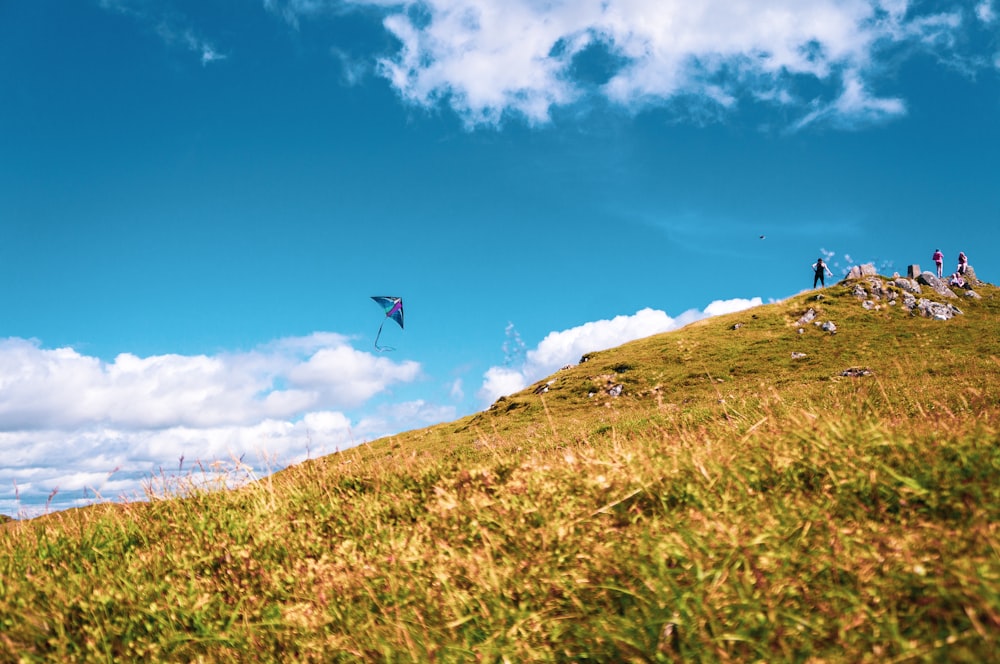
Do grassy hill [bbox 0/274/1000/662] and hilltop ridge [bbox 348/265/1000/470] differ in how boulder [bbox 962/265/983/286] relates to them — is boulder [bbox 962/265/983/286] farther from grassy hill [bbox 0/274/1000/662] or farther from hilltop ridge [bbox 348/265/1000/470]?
grassy hill [bbox 0/274/1000/662]

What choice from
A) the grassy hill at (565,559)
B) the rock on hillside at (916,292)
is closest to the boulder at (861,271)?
the rock on hillside at (916,292)

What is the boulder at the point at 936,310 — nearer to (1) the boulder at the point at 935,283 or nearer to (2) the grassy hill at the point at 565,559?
(1) the boulder at the point at 935,283

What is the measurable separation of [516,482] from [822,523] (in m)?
3.00

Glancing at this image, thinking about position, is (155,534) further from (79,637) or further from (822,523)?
(822,523)

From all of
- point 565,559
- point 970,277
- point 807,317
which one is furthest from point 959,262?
point 565,559

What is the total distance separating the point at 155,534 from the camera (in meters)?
7.67

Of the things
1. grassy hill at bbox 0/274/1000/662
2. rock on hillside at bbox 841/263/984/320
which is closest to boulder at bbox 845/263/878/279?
rock on hillside at bbox 841/263/984/320

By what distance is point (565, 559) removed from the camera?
17.5 ft

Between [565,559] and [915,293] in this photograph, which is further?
[915,293]

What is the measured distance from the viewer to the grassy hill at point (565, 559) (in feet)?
13.3

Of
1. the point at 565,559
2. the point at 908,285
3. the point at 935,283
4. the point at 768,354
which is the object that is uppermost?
the point at 908,285

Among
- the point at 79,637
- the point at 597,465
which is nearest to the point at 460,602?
the point at 597,465

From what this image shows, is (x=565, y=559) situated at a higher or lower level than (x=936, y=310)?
lower

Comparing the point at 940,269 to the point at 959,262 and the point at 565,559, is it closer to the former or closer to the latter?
the point at 959,262
